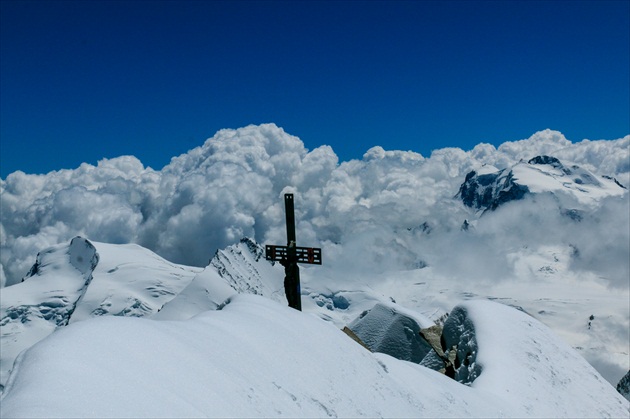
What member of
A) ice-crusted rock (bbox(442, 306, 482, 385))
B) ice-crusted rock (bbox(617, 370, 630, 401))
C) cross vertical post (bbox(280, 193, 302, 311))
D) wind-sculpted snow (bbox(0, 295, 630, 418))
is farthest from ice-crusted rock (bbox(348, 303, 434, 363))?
cross vertical post (bbox(280, 193, 302, 311))

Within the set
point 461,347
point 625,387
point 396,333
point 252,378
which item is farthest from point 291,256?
point 625,387

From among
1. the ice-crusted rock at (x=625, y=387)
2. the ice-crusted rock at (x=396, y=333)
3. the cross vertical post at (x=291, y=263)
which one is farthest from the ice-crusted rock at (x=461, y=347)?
the ice-crusted rock at (x=625, y=387)

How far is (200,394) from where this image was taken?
980 cm

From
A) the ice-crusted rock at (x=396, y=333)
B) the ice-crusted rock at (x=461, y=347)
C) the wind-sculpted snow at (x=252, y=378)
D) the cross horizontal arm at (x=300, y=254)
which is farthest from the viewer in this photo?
the ice-crusted rock at (x=396, y=333)

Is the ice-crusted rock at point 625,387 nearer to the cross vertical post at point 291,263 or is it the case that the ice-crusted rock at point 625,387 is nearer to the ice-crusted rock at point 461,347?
the ice-crusted rock at point 461,347

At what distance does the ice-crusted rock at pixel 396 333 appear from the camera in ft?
124

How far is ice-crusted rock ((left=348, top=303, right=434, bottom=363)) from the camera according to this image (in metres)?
37.8

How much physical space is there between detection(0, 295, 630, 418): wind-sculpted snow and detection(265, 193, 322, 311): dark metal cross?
194 inches

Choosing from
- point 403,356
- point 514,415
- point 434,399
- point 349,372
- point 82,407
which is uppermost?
point 82,407

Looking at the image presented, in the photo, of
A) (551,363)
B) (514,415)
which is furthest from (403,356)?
(514,415)

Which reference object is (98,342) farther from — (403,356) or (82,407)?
(403,356)

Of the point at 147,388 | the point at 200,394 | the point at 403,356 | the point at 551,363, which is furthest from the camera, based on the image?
the point at 403,356

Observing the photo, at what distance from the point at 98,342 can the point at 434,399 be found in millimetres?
11787

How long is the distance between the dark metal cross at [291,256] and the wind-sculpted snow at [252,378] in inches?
194
